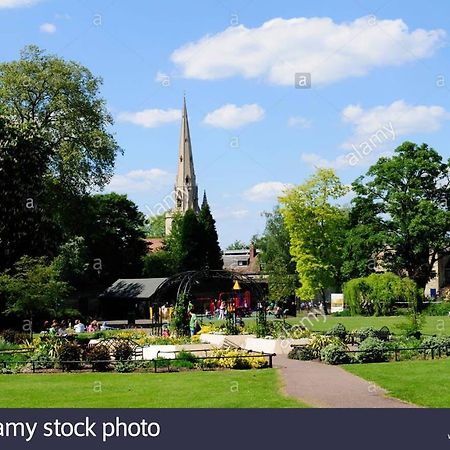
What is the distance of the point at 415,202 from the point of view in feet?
211

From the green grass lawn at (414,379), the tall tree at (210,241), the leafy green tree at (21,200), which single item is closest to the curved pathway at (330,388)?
the green grass lawn at (414,379)

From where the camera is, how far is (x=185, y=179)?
131m

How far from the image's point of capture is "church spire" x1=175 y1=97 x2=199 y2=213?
127562 millimetres

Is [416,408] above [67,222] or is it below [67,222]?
below

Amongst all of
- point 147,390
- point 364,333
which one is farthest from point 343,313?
point 147,390

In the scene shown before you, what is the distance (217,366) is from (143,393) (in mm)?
5913

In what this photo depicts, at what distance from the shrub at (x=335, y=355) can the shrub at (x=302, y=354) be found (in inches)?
52.9

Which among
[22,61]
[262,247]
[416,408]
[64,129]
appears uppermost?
[22,61]

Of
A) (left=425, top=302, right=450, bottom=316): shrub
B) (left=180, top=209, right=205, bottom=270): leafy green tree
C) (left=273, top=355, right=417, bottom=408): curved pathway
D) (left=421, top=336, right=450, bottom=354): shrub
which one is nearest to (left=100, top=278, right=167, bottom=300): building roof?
(left=425, top=302, right=450, bottom=316): shrub

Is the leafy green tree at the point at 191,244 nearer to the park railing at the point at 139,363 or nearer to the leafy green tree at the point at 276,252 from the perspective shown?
the leafy green tree at the point at 276,252

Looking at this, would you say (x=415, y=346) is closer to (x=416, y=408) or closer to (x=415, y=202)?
(x=416, y=408)

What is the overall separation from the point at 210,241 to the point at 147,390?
2967 inches

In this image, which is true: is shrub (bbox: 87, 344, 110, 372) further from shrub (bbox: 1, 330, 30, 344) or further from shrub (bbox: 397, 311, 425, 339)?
shrub (bbox: 397, 311, 425, 339)

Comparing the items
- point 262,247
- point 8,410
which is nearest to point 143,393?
point 8,410
